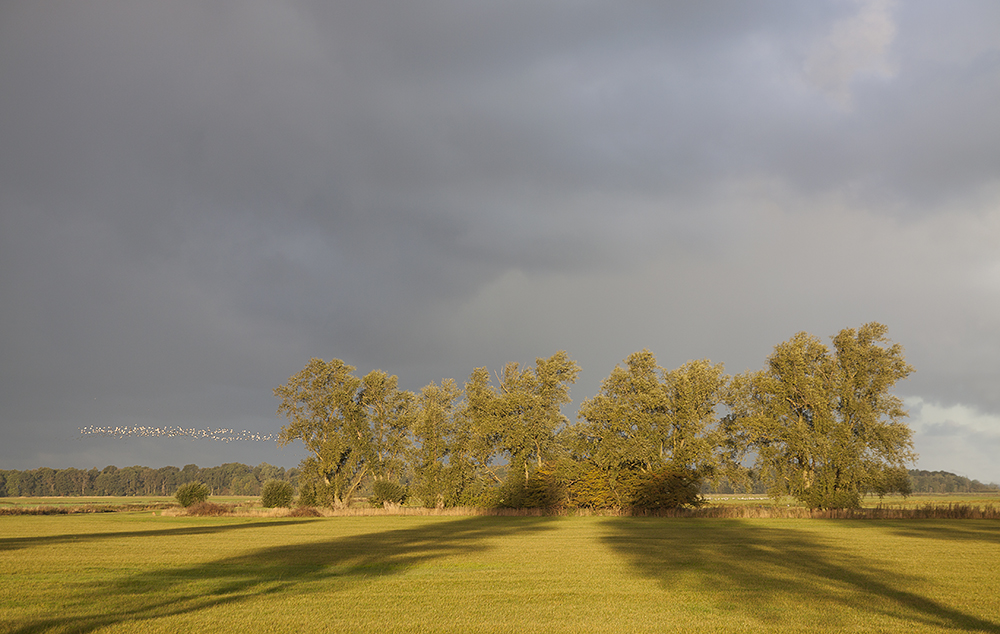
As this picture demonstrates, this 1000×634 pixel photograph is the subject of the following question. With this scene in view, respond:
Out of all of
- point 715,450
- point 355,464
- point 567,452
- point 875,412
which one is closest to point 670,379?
point 715,450

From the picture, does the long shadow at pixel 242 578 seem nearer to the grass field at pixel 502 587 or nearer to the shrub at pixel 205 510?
the grass field at pixel 502 587

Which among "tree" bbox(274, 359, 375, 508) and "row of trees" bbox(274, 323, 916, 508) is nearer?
"row of trees" bbox(274, 323, 916, 508)

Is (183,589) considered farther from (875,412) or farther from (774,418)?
(875,412)

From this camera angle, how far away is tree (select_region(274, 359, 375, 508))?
70.7 m

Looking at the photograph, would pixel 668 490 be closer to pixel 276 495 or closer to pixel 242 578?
pixel 276 495

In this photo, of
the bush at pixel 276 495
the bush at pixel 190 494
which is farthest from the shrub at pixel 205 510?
the bush at pixel 276 495

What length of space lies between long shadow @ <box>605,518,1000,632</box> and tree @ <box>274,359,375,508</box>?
49.4 m

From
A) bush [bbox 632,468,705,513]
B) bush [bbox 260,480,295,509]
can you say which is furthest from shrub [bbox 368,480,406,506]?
bush [bbox 632,468,705,513]

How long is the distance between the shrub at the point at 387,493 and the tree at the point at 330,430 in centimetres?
605

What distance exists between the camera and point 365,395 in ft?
240

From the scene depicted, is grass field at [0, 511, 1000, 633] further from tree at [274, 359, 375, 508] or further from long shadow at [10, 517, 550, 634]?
tree at [274, 359, 375, 508]

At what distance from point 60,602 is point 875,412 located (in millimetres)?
59226

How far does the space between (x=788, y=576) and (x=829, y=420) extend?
43.5 m

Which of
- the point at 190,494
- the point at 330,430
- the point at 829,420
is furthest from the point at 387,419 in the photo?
the point at 829,420
